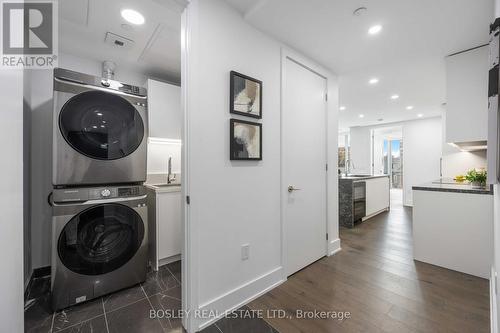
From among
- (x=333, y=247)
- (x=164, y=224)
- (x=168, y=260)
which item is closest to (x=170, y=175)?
(x=164, y=224)

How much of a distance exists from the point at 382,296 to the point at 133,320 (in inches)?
82.8

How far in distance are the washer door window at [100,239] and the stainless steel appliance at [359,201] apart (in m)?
3.71

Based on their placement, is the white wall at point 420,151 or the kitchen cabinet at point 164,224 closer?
→ the kitchen cabinet at point 164,224

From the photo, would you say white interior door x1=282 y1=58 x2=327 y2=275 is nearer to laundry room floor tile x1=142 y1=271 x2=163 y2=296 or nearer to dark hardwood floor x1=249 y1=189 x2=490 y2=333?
dark hardwood floor x1=249 y1=189 x2=490 y2=333

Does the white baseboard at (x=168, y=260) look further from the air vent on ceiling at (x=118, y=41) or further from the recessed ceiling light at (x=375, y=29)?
the recessed ceiling light at (x=375, y=29)

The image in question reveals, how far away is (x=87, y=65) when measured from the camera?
8.07ft

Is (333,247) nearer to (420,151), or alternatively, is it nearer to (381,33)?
(381,33)

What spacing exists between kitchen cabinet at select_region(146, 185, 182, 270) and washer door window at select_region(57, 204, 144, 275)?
36cm

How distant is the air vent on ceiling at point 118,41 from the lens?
205 centimetres

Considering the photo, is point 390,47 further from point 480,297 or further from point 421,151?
point 421,151

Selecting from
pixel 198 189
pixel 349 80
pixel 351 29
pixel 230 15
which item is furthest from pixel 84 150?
pixel 349 80

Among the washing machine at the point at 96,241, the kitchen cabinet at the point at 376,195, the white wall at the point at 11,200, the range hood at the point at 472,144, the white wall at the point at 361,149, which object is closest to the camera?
the white wall at the point at 11,200

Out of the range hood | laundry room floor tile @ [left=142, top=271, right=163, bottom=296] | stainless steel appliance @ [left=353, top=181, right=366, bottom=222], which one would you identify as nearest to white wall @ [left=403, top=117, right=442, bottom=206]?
stainless steel appliance @ [left=353, top=181, right=366, bottom=222]

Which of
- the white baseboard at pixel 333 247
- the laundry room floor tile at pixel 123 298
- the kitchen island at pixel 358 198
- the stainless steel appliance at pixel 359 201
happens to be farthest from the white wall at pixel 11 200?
the stainless steel appliance at pixel 359 201
